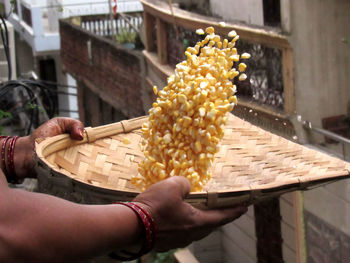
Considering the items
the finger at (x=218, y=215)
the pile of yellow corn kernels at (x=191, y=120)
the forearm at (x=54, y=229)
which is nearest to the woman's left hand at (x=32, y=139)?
the pile of yellow corn kernels at (x=191, y=120)

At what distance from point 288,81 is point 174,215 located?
3.31m

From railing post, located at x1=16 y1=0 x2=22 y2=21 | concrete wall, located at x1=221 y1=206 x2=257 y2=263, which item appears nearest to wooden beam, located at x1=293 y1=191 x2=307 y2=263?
concrete wall, located at x1=221 y1=206 x2=257 y2=263

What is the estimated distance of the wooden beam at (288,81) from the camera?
471 centimetres

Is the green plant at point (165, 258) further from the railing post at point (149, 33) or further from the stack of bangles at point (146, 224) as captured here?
the stack of bangles at point (146, 224)

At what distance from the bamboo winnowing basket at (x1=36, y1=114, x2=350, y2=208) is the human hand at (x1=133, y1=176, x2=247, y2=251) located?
70 mm

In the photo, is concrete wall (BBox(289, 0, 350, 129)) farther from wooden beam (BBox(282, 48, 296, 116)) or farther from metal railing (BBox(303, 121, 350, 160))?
metal railing (BBox(303, 121, 350, 160))

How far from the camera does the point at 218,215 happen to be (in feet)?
5.87

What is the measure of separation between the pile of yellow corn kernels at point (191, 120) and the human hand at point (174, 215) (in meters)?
0.32

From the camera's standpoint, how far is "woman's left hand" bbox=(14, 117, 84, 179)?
2502 mm

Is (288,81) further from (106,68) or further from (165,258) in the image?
(106,68)

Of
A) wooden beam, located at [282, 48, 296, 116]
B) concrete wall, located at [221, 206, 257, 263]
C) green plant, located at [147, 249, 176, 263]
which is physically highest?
wooden beam, located at [282, 48, 296, 116]

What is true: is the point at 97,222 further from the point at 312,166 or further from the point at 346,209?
the point at 346,209

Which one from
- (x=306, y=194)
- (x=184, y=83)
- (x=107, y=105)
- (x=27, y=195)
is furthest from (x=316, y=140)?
(x=107, y=105)

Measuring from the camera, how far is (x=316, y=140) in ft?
15.7
